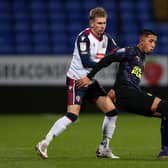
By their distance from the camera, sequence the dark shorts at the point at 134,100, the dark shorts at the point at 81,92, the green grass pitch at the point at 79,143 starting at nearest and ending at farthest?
the green grass pitch at the point at 79,143, the dark shorts at the point at 134,100, the dark shorts at the point at 81,92

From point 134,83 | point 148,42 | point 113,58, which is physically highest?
point 148,42

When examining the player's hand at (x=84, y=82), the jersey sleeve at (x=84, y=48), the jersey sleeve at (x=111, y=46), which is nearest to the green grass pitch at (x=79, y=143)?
the player's hand at (x=84, y=82)

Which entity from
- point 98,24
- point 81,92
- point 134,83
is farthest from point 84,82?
point 98,24

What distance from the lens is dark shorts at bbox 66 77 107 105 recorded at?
31.1 ft

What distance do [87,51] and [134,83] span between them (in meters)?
0.71

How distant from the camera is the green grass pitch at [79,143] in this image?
28.9 ft

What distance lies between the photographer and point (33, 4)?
2217cm

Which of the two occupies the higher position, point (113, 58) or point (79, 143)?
point (113, 58)

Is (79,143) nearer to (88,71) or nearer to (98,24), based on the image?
(88,71)

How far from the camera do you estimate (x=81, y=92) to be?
951cm

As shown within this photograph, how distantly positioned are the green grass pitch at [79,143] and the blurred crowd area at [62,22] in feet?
10.6

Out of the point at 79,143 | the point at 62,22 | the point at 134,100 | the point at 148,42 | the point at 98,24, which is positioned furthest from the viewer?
the point at 62,22

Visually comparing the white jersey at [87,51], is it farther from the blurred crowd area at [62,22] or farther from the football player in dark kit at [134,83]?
the blurred crowd area at [62,22]

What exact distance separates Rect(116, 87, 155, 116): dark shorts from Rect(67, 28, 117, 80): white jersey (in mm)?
572
